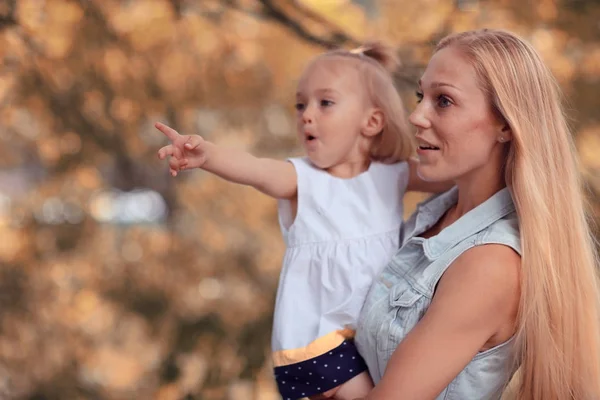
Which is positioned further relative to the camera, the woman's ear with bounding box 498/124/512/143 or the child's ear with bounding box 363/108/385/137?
the child's ear with bounding box 363/108/385/137

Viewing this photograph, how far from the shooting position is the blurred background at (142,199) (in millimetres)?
3246

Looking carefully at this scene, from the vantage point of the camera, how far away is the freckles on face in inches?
52.7

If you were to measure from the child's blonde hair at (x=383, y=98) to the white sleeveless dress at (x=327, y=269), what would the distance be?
8 cm

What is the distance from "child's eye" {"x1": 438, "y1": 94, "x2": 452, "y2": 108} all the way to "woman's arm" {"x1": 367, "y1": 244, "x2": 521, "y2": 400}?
247 millimetres

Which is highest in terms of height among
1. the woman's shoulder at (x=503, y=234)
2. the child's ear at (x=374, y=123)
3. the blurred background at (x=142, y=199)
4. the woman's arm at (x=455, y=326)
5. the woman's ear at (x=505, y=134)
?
the blurred background at (x=142, y=199)

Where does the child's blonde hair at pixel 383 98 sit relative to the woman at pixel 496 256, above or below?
above

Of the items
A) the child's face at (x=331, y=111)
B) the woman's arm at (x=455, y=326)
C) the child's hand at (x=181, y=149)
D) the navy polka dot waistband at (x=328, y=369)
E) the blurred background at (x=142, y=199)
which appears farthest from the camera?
the blurred background at (x=142, y=199)

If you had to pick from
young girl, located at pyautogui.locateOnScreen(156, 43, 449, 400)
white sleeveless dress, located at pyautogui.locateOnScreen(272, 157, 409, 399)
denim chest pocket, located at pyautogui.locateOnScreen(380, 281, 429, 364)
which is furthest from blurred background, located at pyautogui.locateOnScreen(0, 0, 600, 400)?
denim chest pocket, located at pyautogui.locateOnScreen(380, 281, 429, 364)

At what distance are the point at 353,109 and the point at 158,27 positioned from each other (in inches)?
73.8

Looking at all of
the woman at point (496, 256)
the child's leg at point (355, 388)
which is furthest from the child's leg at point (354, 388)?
the woman at point (496, 256)

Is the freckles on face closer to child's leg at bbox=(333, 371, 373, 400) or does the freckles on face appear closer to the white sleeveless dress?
the white sleeveless dress

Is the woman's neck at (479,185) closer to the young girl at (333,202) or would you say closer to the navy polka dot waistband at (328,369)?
the young girl at (333,202)

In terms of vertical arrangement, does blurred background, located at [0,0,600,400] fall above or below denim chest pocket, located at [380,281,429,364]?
above

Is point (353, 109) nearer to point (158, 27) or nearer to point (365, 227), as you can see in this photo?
point (365, 227)
